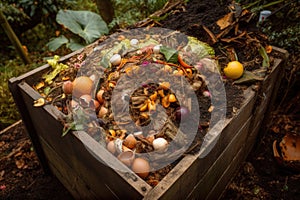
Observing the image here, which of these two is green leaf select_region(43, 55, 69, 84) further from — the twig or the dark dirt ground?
the twig

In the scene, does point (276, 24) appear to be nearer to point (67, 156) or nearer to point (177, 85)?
point (177, 85)

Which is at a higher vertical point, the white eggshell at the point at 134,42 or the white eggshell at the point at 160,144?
the white eggshell at the point at 134,42

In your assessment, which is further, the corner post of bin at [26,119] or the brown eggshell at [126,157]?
the corner post of bin at [26,119]

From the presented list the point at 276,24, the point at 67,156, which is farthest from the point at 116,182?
the point at 276,24

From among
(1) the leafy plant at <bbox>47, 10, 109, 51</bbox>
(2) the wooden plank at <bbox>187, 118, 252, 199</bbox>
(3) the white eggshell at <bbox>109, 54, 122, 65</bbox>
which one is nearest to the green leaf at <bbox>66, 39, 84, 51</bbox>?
(1) the leafy plant at <bbox>47, 10, 109, 51</bbox>

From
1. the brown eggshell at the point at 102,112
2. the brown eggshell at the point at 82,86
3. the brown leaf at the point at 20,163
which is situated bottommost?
the brown leaf at the point at 20,163

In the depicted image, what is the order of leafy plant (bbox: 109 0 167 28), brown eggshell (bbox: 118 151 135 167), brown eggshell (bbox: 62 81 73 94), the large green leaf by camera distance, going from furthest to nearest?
leafy plant (bbox: 109 0 167 28), the large green leaf, brown eggshell (bbox: 62 81 73 94), brown eggshell (bbox: 118 151 135 167)

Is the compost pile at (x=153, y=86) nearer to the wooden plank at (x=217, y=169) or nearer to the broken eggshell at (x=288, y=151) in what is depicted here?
the wooden plank at (x=217, y=169)

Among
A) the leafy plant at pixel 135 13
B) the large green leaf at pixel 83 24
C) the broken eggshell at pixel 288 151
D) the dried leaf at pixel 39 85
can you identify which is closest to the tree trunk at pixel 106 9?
the leafy plant at pixel 135 13
